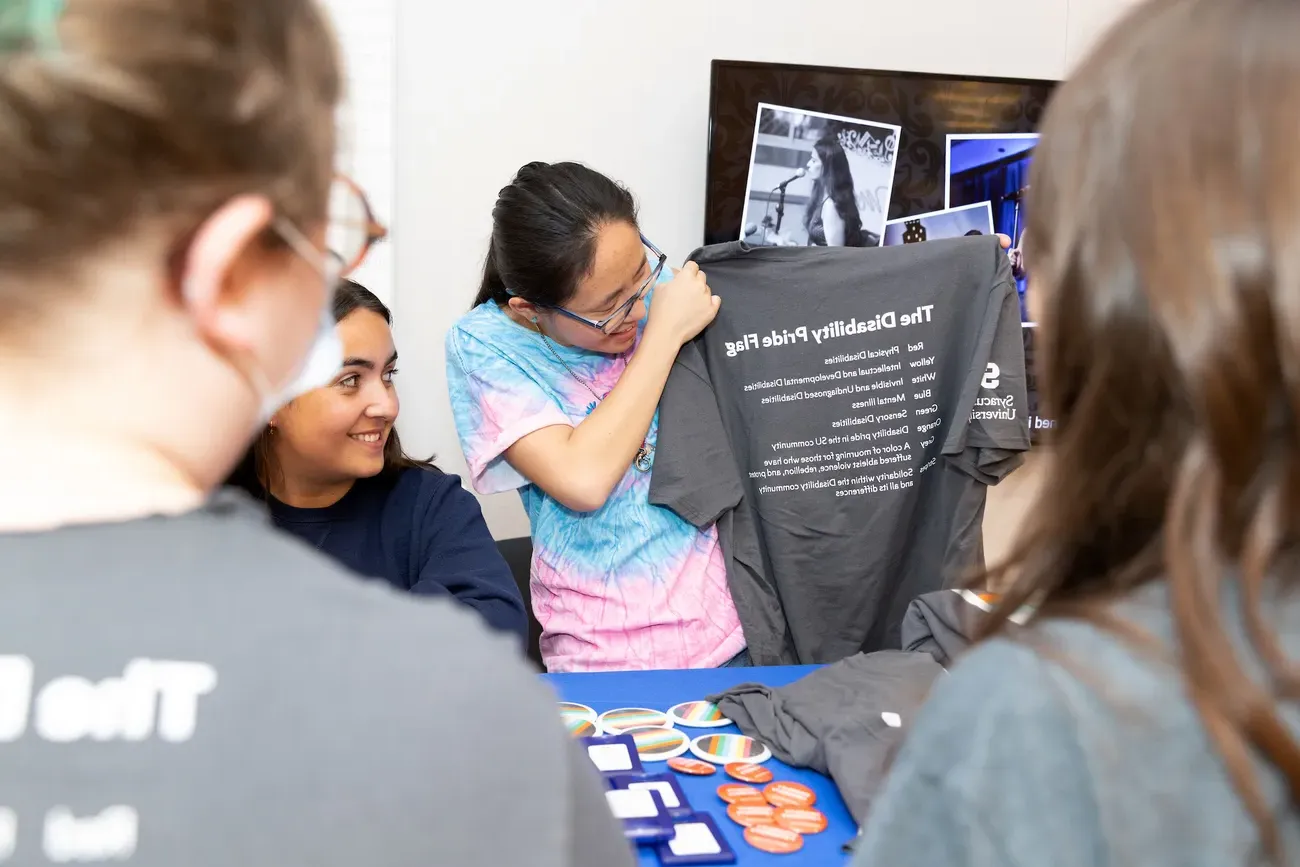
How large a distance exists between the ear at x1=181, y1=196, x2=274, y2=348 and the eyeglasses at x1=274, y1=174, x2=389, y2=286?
3 cm

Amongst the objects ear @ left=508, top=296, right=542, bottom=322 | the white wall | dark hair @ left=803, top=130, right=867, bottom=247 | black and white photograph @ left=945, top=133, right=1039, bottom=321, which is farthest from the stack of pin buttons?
black and white photograph @ left=945, top=133, right=1039, bottom=321

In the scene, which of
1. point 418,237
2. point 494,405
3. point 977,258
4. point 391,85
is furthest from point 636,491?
point 391,85

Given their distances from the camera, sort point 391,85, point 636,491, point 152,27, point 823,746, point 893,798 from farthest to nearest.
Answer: point 391,85 → point 636,491 → point 823,746 → point 893,798 → point 152,27

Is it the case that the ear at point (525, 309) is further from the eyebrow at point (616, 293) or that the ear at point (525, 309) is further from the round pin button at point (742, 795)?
the round pin button at point (742, 795)

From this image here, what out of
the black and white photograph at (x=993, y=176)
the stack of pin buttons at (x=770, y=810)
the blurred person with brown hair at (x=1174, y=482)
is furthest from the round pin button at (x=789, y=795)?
the black and white photograph at (x=993, y=176)

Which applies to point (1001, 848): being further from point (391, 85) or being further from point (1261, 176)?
point (391, 85)

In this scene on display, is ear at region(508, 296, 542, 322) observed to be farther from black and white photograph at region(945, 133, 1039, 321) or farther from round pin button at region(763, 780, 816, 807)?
black and white photograph at region(945, 133, 1039, 321)


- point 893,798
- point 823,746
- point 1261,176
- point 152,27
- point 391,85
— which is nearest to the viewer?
point 152,27

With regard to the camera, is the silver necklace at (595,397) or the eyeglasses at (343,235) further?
the silver necklace at (595,397)

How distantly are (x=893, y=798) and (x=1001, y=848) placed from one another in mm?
79

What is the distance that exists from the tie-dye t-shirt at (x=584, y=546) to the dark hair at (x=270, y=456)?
161 millimetres

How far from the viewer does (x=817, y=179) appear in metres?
2.78

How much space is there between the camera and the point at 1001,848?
0.58 meters

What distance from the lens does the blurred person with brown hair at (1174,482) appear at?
0.53 metres
